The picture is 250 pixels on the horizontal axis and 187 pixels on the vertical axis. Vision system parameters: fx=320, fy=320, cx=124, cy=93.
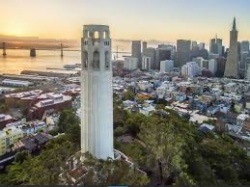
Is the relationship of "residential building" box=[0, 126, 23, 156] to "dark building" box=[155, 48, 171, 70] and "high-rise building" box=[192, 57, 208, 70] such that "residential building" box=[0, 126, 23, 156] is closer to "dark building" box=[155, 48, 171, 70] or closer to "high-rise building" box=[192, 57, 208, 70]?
"high-rise building" box=[192, 57, 208, 70]

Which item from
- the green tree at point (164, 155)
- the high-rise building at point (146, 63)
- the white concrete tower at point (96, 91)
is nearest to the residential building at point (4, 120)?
the white concrete tower at point (96, 91)

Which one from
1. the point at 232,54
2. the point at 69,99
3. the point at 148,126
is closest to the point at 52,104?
the point at 69,99

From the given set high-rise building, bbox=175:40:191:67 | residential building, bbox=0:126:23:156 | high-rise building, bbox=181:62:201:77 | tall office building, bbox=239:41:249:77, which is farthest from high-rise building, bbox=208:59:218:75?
residential building, bbox=0:126:23:156

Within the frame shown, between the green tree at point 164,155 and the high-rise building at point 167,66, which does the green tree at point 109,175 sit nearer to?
the green tree at point 164,155

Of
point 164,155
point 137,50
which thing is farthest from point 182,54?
point 164,155

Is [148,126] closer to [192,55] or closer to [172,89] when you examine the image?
[172,89]

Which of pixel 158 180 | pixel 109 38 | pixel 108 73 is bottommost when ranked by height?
pixel 158 180

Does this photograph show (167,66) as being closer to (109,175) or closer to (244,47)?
(244,47)

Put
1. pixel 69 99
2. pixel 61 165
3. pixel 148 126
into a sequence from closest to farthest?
pixel 61 165 < pixel 148 126 < pixel 69 99

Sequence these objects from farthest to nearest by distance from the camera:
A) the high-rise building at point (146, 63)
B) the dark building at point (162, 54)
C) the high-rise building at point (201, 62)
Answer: the high-rise building at point (146, 63)
the dark building at point (162, 54)
the high-rise building at point (201, 62)
